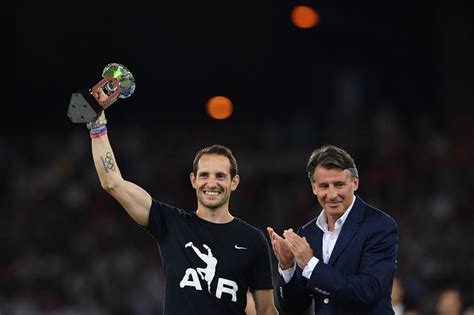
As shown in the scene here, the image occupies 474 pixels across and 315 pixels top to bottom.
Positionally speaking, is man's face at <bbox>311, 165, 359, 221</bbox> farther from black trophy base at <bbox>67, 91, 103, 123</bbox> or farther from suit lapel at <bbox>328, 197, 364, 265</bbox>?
black trophy base at <bbox>67, 91, 103, 123</bbox>

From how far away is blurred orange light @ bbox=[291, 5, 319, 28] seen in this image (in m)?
18.0

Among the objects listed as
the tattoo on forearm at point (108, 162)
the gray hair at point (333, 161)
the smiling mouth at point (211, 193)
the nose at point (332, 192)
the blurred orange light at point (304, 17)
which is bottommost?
the smiling mouth at point (211, 193)

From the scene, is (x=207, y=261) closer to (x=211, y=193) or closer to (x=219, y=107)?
(x=211, y=193)

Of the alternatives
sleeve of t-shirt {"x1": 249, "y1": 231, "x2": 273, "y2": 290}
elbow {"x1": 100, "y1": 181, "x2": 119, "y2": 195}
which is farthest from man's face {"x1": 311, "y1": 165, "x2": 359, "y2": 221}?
elbow {"x1": 100, "y1": 181, "x2": 119, "y2": 195}

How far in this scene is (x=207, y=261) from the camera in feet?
17.3

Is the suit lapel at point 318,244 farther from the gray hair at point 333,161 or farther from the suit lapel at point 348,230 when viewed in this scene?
the gray hair at point 333,161

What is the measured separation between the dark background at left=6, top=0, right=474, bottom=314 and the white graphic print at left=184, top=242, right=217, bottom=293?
650 cm

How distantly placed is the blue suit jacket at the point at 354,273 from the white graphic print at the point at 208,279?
0.27 m

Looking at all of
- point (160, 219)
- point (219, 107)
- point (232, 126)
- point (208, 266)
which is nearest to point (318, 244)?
point (208, 266)

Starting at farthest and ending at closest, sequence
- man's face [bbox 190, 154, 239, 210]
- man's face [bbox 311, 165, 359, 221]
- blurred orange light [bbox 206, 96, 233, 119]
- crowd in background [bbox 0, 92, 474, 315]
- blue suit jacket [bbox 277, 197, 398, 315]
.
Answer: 1. blurred orange light [bbox 206, 96, 233, 119]
2. crowd in background [bbox 0, 92, 474, 315]
3. man's face [bbox 190, 154, 239, 210]
4. man's face [bbox 311, 165, 359, 221]
5. blue suit jacket [bbox 277, 197, 398, 315]

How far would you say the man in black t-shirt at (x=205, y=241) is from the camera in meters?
5.23

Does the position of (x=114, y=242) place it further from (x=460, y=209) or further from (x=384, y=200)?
(x=460, y=209)

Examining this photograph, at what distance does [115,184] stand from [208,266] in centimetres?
69

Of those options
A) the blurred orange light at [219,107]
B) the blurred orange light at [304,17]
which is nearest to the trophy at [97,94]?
the blurred orange light at [304,17]
